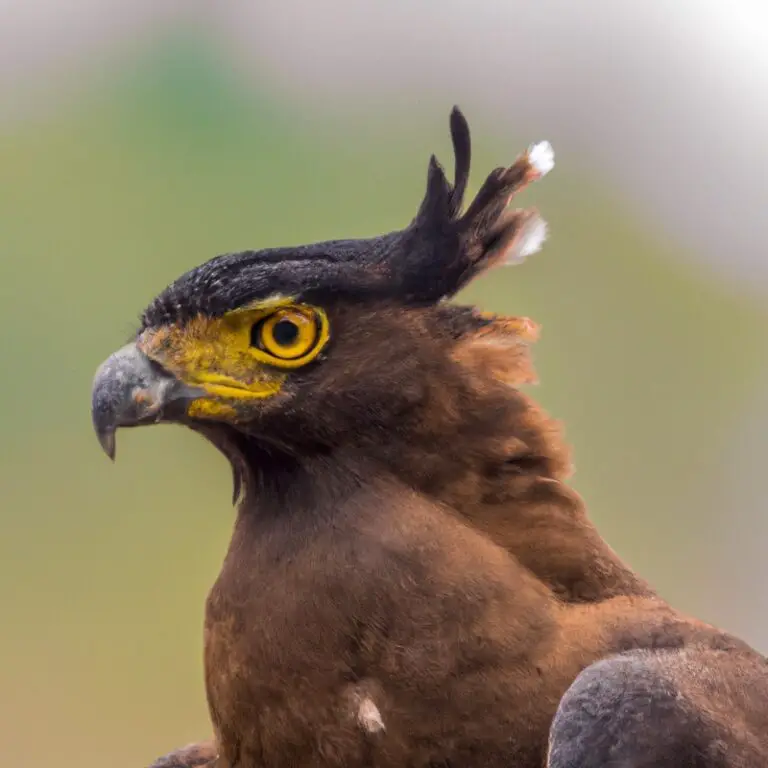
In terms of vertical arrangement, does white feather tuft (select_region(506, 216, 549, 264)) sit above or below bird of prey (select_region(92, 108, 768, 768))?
above

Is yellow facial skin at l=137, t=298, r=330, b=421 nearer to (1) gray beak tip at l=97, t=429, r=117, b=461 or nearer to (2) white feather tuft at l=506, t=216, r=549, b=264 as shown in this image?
(1) gray beak tip at l=97, t=429, r=117, b=461

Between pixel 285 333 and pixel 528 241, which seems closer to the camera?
pixel 285 333

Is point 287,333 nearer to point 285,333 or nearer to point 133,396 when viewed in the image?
point 285,333

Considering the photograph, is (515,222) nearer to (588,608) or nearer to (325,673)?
(588,608)

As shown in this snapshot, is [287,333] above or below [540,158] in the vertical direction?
below

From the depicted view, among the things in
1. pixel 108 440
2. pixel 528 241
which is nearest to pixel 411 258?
pixel 528 241

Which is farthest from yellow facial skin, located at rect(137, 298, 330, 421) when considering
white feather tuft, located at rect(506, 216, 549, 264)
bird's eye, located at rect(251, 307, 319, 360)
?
white feather tuft, located at rect(506, 216, 549, 264)

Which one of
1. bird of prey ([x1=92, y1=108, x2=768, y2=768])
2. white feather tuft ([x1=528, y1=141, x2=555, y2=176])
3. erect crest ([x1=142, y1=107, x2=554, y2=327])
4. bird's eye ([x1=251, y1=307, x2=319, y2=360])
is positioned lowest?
bird of prey ([x1=92, y1=108, x2=768, y2=768])

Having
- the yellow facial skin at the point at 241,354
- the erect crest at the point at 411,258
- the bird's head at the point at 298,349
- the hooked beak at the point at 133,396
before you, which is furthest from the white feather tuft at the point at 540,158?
the hooked beak at the point at 133,396

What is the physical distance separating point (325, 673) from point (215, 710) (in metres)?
0.22

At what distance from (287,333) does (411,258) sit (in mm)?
213

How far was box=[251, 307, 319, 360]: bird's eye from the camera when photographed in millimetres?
1291

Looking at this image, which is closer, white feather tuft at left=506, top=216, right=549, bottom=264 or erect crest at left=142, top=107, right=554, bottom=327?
erect crest at left=142, top=107, right=554, bottom=327

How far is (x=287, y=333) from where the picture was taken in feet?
4.26
